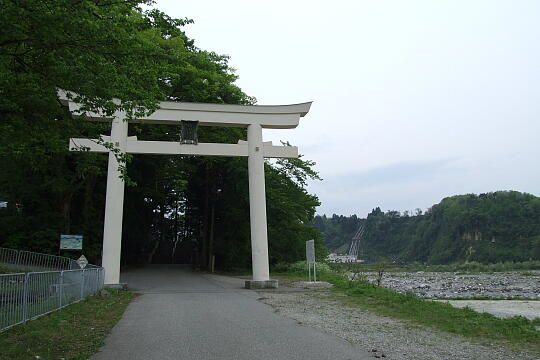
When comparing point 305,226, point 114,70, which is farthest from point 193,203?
point 114,70

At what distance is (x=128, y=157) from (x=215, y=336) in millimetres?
3672

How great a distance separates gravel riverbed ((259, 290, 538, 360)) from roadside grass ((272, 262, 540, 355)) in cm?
41

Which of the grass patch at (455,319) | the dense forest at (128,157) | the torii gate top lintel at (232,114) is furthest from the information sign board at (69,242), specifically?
the grass patch at (455,319)

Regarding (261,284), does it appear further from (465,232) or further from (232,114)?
(465,232)

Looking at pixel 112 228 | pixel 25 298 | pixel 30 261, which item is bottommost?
pixel 25 298

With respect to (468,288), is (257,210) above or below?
above

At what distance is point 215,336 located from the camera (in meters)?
7.36

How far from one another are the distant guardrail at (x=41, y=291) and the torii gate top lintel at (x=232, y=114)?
6.07m

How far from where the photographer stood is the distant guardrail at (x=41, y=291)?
7328mm

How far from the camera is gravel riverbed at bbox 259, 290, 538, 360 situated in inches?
242

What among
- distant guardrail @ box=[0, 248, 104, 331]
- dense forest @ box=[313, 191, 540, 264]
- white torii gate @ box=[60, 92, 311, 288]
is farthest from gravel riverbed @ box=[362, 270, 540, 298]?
dense forest @ box=[313, 191, 540, 264]

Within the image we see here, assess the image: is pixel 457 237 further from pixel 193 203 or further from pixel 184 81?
pixel 184 81

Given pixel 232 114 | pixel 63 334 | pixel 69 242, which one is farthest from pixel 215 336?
pixel 69 242

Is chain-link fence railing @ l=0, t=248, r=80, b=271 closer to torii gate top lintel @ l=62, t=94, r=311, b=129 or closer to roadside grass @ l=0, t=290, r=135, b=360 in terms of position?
torii gate top lintel @ l=62, t=94, r=311, b=129
